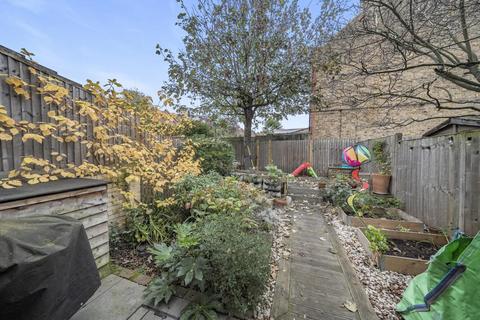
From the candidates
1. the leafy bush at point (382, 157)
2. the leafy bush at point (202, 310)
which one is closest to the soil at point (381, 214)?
the leafy bush at point (382, 157)

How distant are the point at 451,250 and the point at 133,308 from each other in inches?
104

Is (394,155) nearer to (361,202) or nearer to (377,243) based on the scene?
(361,202)

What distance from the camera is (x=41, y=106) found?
7.28ft

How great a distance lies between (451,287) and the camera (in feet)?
4.56

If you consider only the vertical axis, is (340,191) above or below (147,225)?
above

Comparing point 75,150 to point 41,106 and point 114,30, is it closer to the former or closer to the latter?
point 41,106

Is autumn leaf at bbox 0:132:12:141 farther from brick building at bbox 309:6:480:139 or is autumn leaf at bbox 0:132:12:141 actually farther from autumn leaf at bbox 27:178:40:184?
brick building at bbox 309:6:480:139

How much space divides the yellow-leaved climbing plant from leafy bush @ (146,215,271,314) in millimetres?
1436

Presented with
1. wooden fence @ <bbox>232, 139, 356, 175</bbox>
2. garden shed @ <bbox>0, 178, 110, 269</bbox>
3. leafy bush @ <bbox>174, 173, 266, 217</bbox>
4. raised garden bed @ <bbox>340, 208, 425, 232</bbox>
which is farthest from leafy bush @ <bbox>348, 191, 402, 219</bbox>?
wooden fence @ <bbox>232, 139, 356, 175</bbox>

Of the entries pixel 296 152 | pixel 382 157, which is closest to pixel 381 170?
pixel 382 157

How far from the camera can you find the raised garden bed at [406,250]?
236cm

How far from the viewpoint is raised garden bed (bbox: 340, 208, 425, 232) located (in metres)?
3.22

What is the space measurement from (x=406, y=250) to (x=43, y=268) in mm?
3741

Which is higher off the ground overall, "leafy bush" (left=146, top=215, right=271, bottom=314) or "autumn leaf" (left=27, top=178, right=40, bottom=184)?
"autumn leaf" (left=27, top=178, right=40, bottom=184)
